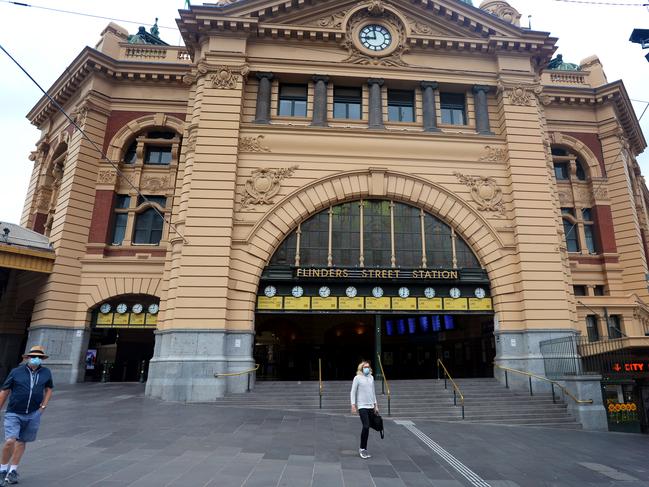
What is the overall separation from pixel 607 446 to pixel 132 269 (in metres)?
23.7

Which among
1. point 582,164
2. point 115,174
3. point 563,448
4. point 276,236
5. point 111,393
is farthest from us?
point 582,164

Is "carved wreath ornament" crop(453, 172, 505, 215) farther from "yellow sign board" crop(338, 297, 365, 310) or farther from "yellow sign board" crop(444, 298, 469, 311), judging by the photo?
"yellow sign board" crop(338, 297, 365, 310)

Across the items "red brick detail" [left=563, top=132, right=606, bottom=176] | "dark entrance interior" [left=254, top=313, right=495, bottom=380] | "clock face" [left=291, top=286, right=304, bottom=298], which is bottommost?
"dark entrance interior" [left=254, top=313, right=495, bottom=380]

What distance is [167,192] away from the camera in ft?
88.6

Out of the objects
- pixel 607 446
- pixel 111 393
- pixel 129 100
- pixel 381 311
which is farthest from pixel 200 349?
pixel 129 100

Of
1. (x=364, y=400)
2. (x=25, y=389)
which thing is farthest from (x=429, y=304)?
(x=25, y=389)

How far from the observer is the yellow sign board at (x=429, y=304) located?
846 inches

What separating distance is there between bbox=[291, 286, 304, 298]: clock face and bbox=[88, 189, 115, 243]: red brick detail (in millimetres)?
12535

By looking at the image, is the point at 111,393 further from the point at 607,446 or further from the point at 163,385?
the point at 607,446

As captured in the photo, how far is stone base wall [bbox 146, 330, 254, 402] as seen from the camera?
59.4ft

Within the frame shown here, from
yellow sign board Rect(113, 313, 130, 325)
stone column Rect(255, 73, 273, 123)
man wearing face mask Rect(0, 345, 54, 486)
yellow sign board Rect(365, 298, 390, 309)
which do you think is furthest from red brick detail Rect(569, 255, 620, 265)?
man wearing face mask Rect(0, 345, 54, 486)

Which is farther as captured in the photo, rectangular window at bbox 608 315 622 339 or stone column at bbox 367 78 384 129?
rectangular window at bbox 608 315 622 339

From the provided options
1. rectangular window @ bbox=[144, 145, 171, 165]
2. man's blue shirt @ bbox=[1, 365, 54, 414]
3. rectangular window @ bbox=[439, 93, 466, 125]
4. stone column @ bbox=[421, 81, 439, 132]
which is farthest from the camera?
rectangular window @ bbox=[144, 145, 171, 165]

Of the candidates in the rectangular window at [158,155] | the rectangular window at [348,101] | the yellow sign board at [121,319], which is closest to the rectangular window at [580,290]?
the rectangular window at [348,101]
